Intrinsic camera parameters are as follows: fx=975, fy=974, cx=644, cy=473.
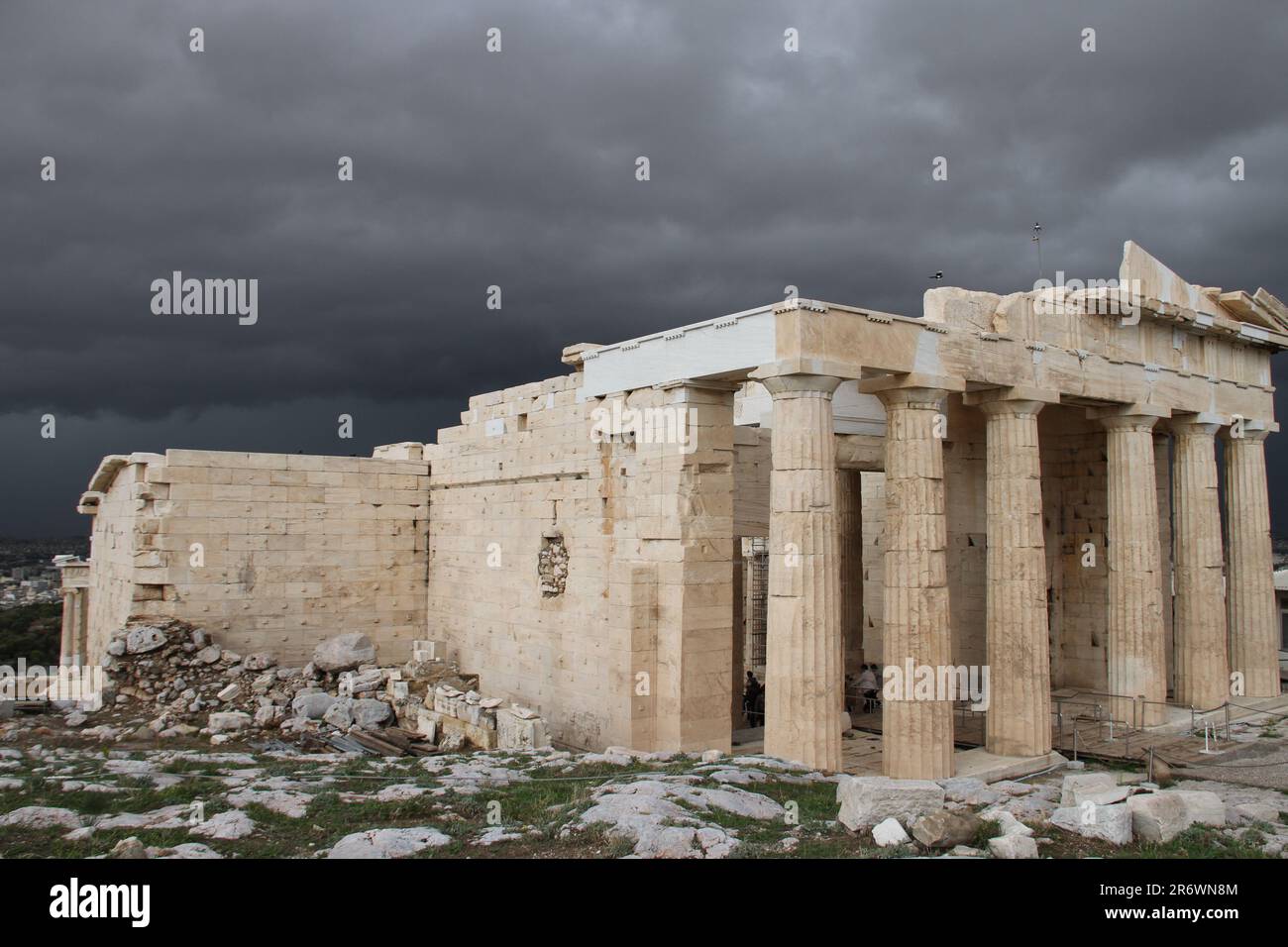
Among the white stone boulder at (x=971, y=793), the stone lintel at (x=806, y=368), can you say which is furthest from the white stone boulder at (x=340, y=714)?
the white stone boulder at (x=971, y=793)

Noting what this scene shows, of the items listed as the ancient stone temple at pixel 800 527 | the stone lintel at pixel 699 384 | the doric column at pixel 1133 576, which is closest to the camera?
the ancient stone temple at pixel 800 527

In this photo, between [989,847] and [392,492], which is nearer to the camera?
[989,847]

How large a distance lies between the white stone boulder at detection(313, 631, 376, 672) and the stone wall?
0.55 m

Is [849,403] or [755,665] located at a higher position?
[849,403]

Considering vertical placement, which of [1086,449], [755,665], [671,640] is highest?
[1086,449]

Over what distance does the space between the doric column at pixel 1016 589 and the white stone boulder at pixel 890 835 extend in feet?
28.3

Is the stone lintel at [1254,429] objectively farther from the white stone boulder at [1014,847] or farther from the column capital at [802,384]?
the white stone boulder at [1014,847]

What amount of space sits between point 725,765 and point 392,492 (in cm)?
1220

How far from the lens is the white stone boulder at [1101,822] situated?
879cm

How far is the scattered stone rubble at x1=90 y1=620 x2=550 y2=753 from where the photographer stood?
55.2 ft

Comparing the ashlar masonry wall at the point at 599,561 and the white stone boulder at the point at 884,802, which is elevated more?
Result: the ashlar masonry wall at the point at 599,561

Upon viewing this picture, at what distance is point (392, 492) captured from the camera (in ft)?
71.5
